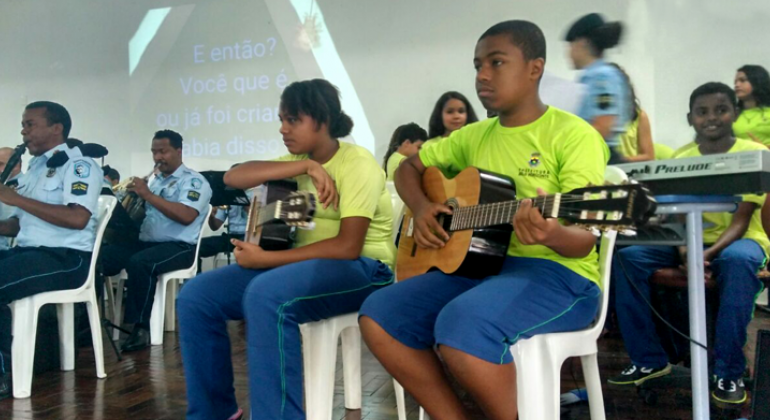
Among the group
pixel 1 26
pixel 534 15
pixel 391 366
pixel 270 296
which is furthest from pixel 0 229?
pixel 1 26

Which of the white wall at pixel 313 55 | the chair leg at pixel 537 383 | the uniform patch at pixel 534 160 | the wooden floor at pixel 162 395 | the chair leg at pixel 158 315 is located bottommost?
the wooden floor at pixel 162 395

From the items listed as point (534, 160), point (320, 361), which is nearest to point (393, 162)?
point (320, 361)

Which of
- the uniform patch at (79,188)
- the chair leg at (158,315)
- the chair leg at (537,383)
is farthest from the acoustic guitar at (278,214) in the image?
the chair leg at (158,315)

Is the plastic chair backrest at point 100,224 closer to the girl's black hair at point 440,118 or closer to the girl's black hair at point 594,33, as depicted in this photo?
the girl's black hair at point 440,118

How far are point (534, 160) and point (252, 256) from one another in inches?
33.6

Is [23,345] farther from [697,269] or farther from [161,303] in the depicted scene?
[697,269]

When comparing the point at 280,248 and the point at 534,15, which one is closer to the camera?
the point at 280,248

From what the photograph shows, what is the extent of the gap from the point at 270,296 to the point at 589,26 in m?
1.97

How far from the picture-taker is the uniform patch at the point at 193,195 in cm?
400

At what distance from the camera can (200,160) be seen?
231 inches

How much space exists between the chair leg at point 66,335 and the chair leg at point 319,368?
165 centimetres

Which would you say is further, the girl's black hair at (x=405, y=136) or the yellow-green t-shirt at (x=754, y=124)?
the girl's black hair at (x=405, y=136)

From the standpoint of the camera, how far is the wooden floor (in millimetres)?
2267

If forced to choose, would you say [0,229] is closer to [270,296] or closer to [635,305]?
[270,296]
